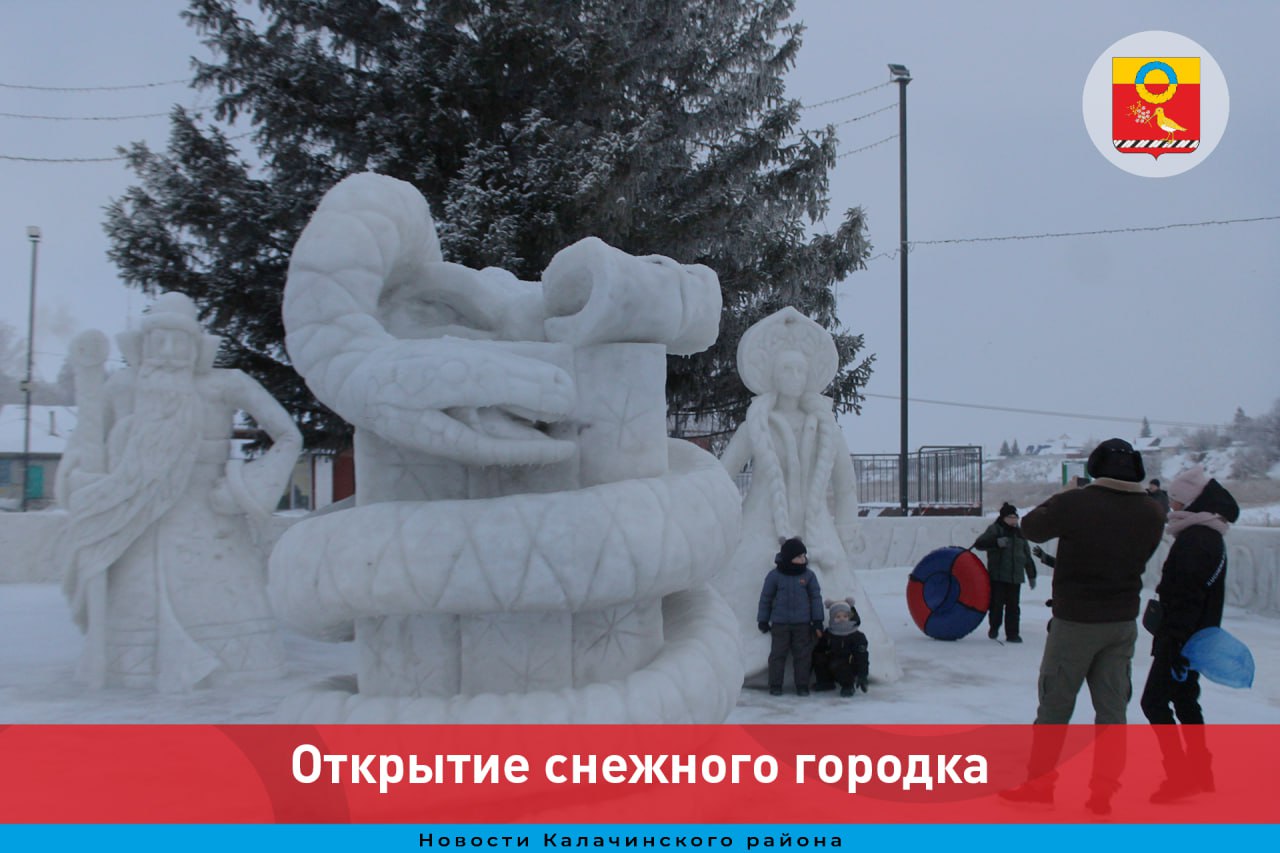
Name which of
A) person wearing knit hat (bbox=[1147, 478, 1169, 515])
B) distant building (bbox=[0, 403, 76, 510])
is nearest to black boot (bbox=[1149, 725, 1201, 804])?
person wearing knit hat (bbox=[1147, 478, 1169, 515])

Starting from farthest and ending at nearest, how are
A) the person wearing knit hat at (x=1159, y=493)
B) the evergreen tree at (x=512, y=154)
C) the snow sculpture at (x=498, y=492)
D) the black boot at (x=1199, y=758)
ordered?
the evergreen tree at (x=512, y=154) < the person wearing knit hat at (x=1159, y=493) < the black boot at (x=1199, y=758) < the snow sculpture at (x=498, y=492)

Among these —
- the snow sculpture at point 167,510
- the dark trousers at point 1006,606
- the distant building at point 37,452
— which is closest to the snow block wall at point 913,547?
the dark trousers at point 1006,606

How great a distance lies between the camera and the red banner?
109 inches

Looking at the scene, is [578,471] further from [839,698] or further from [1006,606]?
[1006,606]

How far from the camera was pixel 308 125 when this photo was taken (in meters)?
11.7

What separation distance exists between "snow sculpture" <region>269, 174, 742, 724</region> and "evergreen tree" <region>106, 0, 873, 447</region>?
22.7 ft

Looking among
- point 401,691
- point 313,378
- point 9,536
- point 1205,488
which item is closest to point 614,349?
point 313,378

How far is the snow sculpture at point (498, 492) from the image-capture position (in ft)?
8.87

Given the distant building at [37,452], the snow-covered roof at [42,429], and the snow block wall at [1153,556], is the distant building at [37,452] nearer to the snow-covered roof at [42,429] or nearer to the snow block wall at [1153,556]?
the snow-covered roof at [42,429]

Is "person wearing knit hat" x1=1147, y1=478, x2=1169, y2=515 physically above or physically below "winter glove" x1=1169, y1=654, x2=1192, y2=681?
above

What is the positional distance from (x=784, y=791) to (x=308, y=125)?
10098 millimetres

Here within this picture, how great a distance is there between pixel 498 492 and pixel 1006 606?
6121 millimetres

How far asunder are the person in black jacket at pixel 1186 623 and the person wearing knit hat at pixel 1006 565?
3969 millimetres

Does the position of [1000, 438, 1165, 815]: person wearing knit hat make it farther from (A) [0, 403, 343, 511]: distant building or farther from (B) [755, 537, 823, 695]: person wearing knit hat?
(A) [0, 403, 343, 511]: distant building
